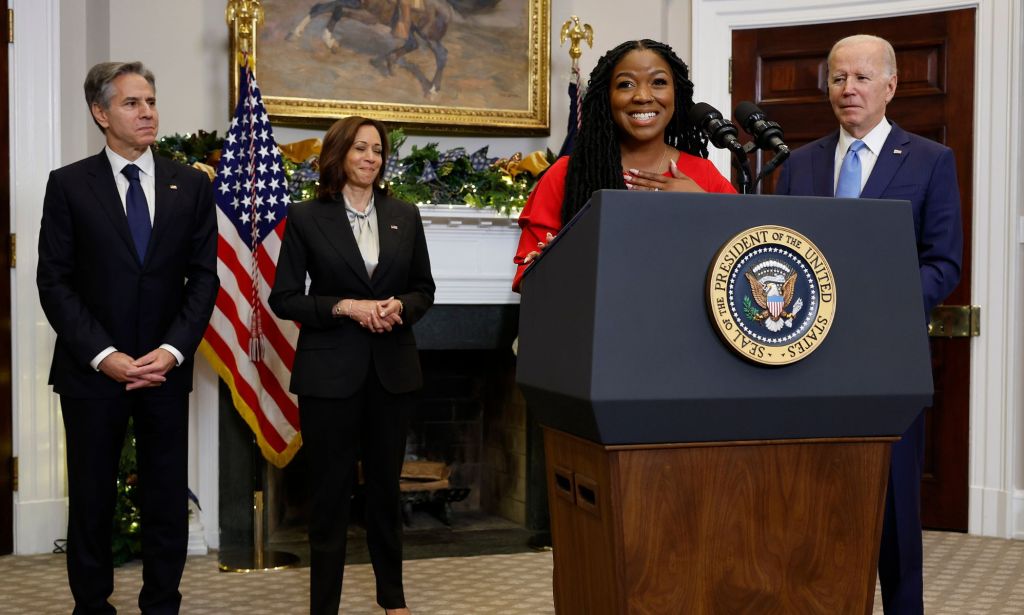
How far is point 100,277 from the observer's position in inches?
120

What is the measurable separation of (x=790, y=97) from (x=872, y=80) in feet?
9.02

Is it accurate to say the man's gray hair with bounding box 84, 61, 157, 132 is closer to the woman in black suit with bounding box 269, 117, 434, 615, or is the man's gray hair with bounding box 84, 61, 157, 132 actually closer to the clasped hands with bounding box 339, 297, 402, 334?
the woman in black suit with bounding box 269, 117, 434, 615

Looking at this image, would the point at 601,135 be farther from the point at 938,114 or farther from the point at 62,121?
the point at 938,114

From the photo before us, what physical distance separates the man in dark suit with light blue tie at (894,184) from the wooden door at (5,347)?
3.18m

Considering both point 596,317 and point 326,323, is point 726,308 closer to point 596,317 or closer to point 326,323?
point 596,317

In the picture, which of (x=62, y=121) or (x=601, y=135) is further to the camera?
(x=62, y=121)

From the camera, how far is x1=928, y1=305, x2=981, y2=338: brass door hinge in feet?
16.3

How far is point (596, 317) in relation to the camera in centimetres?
156

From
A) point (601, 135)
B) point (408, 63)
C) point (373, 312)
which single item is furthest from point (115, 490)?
point (408, 63)

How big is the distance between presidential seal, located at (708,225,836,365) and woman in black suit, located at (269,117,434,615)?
5.72 feet

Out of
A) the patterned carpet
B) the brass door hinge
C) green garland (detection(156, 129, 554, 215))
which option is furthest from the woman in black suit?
the brass door hinge

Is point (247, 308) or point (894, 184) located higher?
point (894, 184)

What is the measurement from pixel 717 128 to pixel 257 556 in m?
3.06

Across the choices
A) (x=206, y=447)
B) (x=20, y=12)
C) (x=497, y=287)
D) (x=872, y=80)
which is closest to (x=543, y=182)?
(x=872, y=80)
